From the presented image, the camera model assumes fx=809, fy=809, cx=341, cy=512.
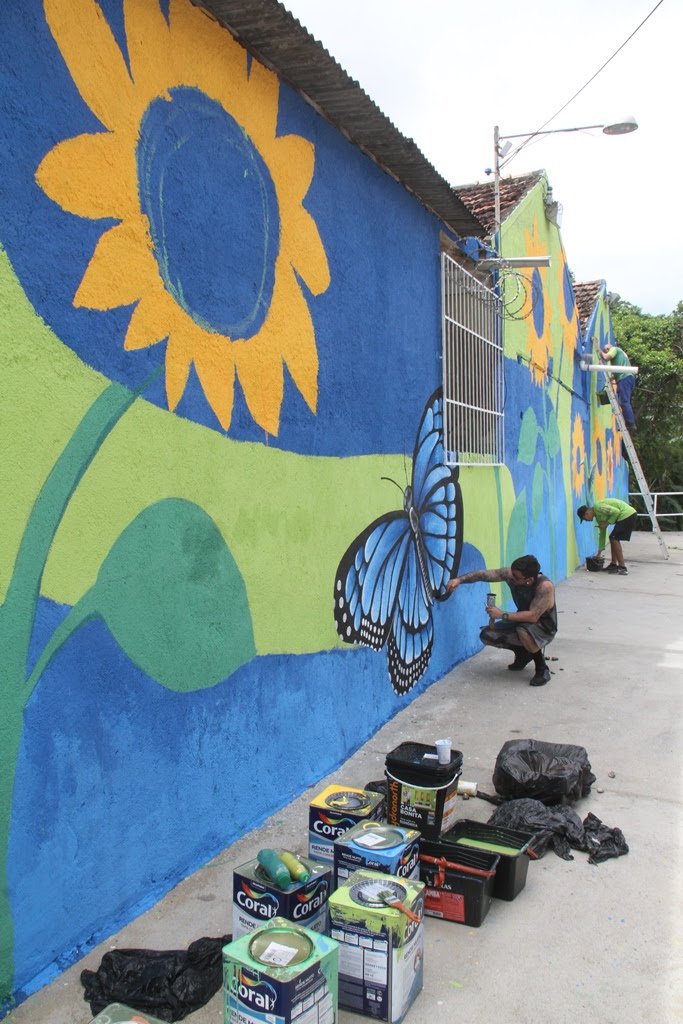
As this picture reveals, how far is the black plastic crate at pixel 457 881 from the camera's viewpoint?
3.30 metres

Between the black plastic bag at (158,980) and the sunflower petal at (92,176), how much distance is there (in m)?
2.73

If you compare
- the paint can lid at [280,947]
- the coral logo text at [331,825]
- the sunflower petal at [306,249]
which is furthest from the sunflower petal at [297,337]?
the paint can lid at [280,947]

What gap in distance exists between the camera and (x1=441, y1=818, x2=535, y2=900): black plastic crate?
3.49 m

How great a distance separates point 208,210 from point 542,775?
3.34 meters

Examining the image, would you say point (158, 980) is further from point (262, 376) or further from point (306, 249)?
point (306, 249)

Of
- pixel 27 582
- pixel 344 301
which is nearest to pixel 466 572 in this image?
pixel 344 301

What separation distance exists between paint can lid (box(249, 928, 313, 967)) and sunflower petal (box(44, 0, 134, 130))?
2.96 m

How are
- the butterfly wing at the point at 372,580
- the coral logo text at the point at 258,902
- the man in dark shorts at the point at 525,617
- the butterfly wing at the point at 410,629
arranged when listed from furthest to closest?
the man in dark shorts at the point at 525,617 → the butterfly wing at the point at 410,629 → the butterfly wing at the point at 372,580 → the coral logo text at the point at 258,902

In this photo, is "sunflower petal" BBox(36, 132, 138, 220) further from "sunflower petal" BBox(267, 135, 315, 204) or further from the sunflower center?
"sunflower petal" BBox(267, 135, 315, 204)

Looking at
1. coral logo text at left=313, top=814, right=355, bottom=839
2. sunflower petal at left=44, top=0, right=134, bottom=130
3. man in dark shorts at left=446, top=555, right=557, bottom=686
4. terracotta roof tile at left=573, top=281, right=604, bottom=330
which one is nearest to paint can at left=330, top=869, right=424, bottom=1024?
coral logo text at left=313, top=814, right=355, bottom=839

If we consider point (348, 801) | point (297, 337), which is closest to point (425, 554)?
point (297, 337)

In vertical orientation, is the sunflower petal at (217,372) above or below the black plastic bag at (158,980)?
above

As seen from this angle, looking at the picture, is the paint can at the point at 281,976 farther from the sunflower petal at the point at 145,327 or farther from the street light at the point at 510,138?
the street light at the point at 510,138

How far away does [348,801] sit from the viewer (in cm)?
356
